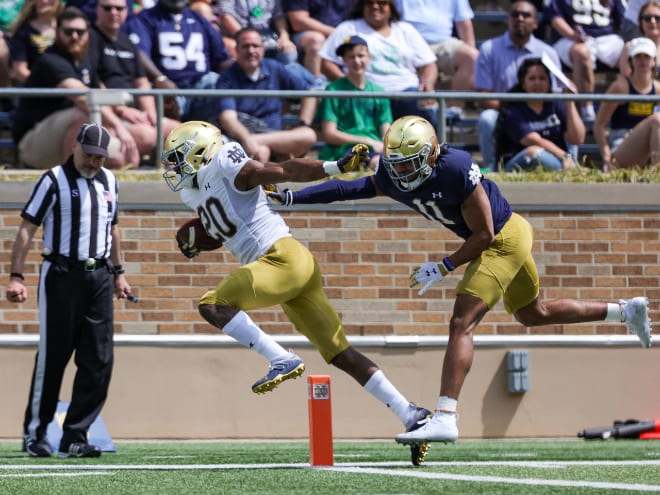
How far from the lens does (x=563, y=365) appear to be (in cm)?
1116

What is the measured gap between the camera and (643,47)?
11.9m

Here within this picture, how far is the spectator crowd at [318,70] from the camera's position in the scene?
418 inches

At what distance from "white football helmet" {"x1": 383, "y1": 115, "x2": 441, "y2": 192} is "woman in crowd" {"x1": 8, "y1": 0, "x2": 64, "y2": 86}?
503cm

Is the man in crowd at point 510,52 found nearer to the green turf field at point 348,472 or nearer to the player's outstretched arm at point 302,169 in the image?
the green turf field at point 348,472

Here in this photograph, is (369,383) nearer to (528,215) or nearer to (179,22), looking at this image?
(528,215)

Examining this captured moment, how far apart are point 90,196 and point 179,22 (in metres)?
3.85

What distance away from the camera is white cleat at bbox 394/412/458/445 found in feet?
22.4

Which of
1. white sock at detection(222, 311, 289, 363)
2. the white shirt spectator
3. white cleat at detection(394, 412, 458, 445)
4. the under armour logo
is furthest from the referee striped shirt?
the white shirt spectator

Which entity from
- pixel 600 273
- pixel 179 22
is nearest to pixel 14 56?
pixel 179 22

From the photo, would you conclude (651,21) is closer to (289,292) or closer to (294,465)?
(289,292)

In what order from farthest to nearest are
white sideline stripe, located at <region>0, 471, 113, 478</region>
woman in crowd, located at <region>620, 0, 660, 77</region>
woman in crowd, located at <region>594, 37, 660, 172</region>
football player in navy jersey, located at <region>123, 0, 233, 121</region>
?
woman in crowd, located at <region>620, 0, 660, 77</region> → football player in navy jersey, located at <region>123, 0, 233, 121</region> → woman in crowd, located at <region>594, 37, 660, 172</region> → white sideline stripe, located at <region>0, 471, 113, 478</region>

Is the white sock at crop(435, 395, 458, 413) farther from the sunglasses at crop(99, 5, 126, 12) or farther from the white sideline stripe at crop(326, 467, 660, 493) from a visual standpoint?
the sunglasses at crop(99, 5, 126, 12)

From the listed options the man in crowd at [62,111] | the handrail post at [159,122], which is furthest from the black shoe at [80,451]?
the handrail post at [159,122]

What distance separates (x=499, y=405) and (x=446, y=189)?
4326 mm
